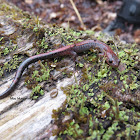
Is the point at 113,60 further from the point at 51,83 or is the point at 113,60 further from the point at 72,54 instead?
the point at 51,83

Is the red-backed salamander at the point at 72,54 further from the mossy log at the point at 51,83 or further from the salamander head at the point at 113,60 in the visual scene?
the mossy log at the point at 51,83

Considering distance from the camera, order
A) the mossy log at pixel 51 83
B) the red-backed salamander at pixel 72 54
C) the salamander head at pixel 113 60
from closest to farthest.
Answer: the mossy log at pixel 51 83, the red-backed salamander at pixel 72 54, the salamander head at pixel 113 60

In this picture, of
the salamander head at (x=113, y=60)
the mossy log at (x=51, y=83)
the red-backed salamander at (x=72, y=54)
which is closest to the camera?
the mossy log at (x=51, y=83)

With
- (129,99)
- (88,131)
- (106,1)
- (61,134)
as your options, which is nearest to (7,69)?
(61,134)

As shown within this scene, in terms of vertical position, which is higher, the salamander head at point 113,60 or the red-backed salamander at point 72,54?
the red-backed salamander at point 72,54

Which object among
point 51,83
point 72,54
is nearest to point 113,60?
point 72,54

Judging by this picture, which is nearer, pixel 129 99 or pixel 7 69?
pixel 129 99

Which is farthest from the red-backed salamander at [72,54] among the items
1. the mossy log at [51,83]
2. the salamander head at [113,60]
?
the mossy log at [51,83]

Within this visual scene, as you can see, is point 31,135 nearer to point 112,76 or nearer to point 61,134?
point 61,134
